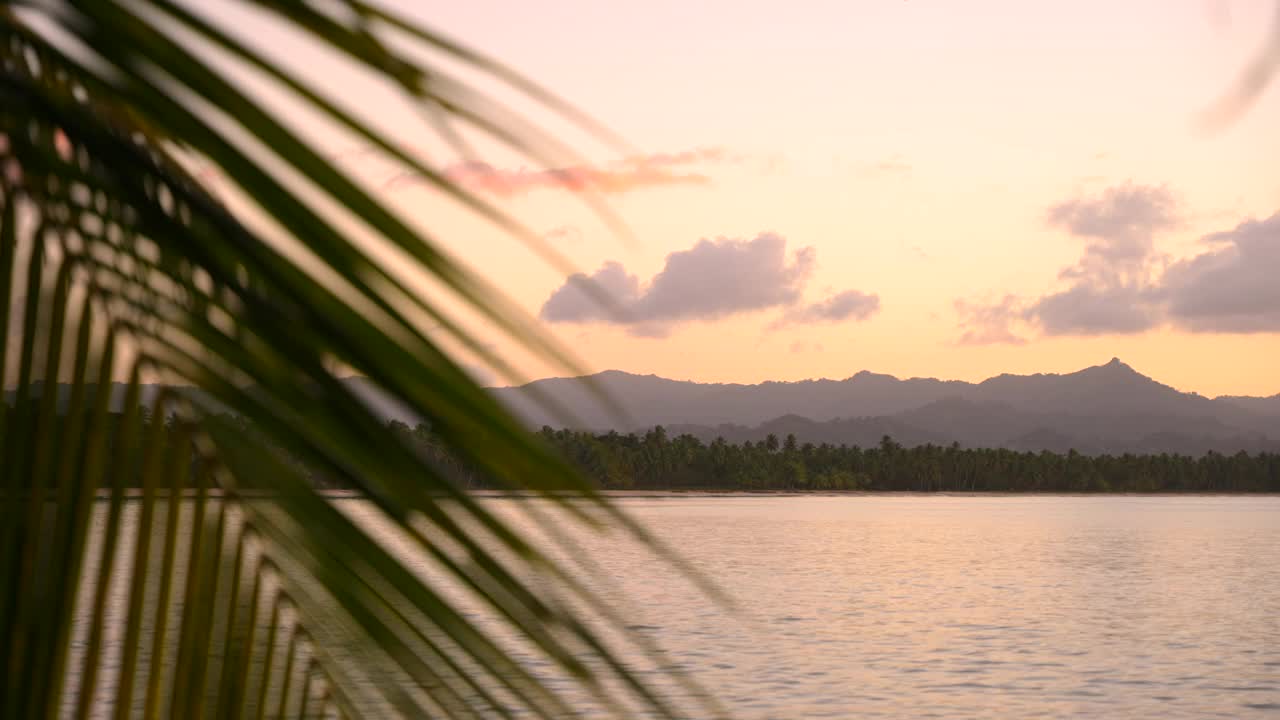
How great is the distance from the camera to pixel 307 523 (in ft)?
2.10

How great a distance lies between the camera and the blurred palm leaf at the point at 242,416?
0.50m

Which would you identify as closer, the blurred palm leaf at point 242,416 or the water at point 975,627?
the blurred palm leaf at point 242,416

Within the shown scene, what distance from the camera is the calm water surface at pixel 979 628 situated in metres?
31.7

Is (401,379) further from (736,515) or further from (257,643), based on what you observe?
(736,515)

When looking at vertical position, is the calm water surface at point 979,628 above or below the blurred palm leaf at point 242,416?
below

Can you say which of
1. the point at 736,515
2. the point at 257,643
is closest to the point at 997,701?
the point at 257,643

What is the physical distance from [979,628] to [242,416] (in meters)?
48.0

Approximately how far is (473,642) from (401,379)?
0.70 feet

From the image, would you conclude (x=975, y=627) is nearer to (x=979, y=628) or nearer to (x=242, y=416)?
(x=979, y=628)

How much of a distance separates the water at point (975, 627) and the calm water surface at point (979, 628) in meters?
0.11

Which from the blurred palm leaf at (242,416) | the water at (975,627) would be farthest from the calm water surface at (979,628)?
the blurred palm leaf at (242,416)

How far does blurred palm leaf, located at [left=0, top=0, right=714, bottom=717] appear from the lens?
497mm

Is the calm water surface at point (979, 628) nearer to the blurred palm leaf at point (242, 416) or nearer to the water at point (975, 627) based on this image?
the water at point (975, 627)

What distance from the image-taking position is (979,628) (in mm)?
46188
